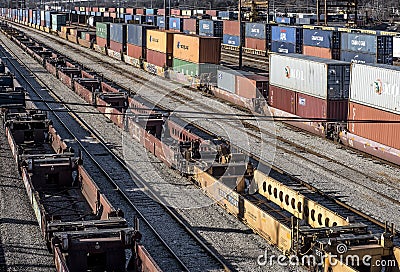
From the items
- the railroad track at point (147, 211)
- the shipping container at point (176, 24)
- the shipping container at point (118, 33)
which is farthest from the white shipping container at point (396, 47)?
the shipping container at point (176, 24)

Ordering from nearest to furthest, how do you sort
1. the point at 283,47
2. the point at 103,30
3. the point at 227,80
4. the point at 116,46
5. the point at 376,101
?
1. the point at 376,101
2. the point at 227,80
3. the point at 283,47
4. the point at 116,46
5. the point at 103,30

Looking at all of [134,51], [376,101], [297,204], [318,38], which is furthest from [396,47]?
[297,204]

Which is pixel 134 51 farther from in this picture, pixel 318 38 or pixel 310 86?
pixel 310 86

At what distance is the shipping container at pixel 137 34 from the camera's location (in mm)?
66125

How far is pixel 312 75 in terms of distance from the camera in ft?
114

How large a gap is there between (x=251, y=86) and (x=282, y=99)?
4498 mm

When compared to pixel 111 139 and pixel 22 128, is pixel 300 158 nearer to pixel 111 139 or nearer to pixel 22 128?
pixel 111 139

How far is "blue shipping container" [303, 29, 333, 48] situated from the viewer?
58.1 metres

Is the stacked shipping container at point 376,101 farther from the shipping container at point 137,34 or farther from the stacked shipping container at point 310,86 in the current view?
the shipping container at point 137,34

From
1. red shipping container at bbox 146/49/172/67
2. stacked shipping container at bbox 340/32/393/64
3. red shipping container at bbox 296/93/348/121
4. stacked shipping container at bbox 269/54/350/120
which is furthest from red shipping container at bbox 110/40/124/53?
red shipping container at bbox 296/93/348/121

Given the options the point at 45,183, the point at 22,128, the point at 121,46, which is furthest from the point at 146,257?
the point at 121,46

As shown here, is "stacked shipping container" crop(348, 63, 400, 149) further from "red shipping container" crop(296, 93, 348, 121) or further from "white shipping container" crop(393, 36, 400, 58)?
"white shipping container" crop(393, 36, 400, 58)

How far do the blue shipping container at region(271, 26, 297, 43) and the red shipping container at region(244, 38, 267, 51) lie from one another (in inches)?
225

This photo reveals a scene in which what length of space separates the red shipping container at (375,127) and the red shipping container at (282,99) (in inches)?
205
